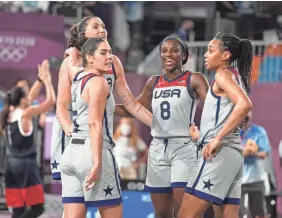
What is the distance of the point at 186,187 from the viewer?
7402mm

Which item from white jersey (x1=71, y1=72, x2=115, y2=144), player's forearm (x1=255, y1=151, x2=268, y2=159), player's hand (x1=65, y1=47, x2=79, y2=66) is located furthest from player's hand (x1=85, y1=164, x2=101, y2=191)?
player's forearm (x1=255, y1=151, x2=268, y2=159)

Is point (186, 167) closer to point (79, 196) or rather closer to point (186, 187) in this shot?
point (186, 187)

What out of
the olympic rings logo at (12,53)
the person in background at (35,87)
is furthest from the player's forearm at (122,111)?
the olympic rings logo at (12,53)

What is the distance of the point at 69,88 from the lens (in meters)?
7.71

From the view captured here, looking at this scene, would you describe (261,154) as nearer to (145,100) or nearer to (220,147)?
(145,100)

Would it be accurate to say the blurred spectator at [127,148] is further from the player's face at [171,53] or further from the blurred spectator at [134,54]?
the player's face at [171,53]

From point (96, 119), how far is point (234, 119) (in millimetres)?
1005

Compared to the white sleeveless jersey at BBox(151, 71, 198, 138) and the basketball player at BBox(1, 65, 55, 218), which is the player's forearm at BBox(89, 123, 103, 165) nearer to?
the white sleeveless jersey at BBox(151, 71, 198, 138)

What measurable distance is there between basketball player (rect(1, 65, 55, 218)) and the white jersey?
136 inches

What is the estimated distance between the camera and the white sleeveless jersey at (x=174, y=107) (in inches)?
315

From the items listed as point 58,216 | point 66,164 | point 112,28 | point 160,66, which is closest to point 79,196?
point 66,164

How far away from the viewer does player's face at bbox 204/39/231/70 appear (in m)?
7.46

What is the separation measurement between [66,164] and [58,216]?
611 centimetres

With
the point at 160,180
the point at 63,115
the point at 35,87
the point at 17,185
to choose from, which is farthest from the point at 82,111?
the point at 35,87
